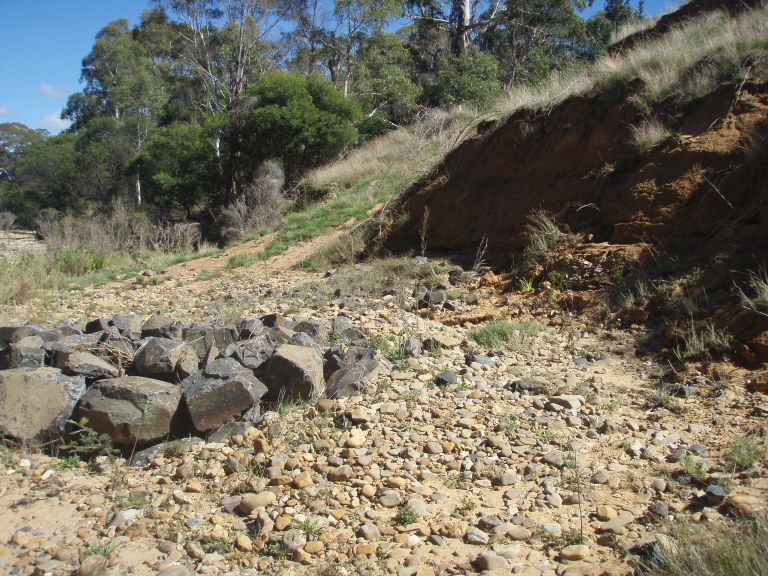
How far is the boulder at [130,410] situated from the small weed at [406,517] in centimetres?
172

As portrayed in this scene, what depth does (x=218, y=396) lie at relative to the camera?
4309 mm

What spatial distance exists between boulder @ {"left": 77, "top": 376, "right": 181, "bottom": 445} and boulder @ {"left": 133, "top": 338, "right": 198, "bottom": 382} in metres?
0.41

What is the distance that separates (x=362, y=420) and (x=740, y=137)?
4383 mm

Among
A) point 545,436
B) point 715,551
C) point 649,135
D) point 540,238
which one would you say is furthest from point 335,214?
point 715,551

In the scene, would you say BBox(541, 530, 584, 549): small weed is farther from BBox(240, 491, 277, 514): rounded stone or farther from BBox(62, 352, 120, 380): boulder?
BBox(62, 352, 120, 380): boulder

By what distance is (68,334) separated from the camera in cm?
598

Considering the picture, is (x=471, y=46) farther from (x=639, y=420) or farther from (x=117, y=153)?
(x=639, y=420)

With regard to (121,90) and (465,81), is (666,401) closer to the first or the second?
(465,81)

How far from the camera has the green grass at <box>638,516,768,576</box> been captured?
240cm

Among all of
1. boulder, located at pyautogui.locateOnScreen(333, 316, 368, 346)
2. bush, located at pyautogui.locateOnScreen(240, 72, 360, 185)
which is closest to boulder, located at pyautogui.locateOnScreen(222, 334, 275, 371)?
boulder, located at pyautogui.locateOnScreen(333, 316, 368, 346)

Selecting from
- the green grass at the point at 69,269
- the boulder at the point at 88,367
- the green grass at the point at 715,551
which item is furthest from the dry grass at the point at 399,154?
the green grass at the point at 715,551

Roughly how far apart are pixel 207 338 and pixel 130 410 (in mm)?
1335


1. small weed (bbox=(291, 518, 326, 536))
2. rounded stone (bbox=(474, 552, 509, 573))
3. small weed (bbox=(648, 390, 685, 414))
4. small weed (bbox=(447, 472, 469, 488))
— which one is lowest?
rounded stone (bbox=(474, 552, 509, 573))

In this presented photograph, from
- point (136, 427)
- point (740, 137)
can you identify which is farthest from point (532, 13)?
point (136, 427)
